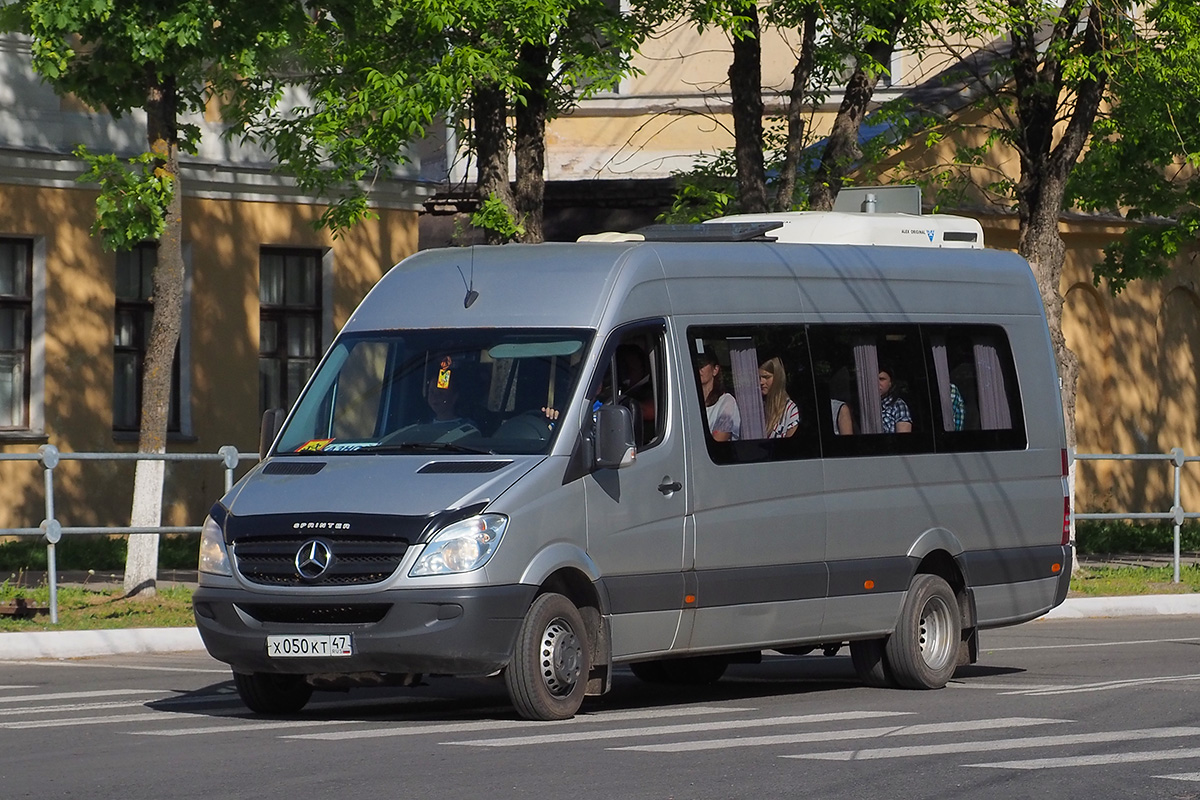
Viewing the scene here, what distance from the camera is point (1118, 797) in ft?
28.3

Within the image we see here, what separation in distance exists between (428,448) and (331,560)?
0.88 metres

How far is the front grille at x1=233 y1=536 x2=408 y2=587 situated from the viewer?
36.0 feet

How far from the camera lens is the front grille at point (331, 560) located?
11.0 m

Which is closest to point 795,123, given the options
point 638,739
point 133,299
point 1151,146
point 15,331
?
point 1151,146

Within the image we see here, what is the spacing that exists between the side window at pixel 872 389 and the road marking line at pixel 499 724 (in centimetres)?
197

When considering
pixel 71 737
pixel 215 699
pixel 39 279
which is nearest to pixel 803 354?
pixel 215 699

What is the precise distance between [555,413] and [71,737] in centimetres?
288

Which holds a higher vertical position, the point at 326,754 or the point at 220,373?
the point at 220,373

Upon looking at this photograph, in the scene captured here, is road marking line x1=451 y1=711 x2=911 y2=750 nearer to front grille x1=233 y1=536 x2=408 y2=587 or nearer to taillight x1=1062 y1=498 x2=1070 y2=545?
front grille x1=233 y1=536 x2=408 y2=587

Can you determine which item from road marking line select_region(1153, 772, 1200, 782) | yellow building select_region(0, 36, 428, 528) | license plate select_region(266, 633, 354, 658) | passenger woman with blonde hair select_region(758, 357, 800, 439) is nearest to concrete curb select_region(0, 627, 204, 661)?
license plate select_region(266, 633, 354, 658)

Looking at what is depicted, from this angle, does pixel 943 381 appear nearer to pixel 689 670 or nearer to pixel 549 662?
pixel 689 670

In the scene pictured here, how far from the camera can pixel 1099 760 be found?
970 cm

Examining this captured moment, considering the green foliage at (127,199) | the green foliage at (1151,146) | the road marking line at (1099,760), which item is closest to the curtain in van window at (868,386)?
the road marking line at (1099,760)

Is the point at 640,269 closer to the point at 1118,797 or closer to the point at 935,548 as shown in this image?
the point at 935,548
